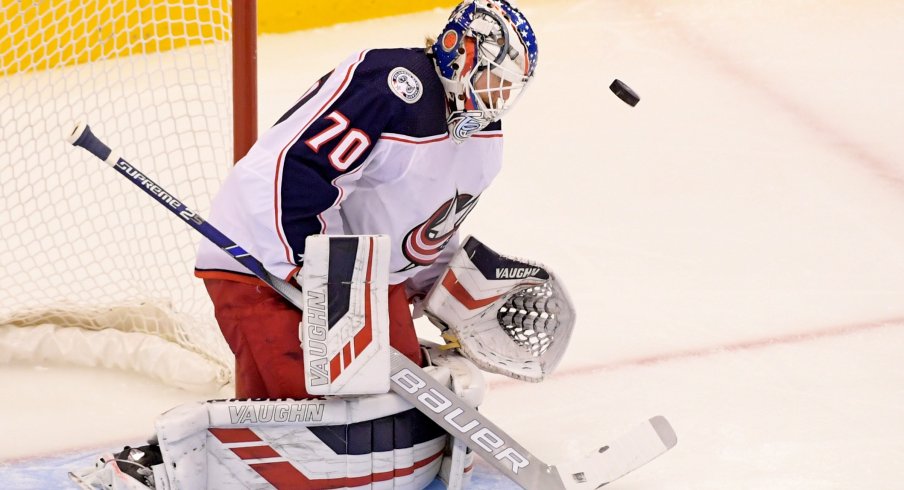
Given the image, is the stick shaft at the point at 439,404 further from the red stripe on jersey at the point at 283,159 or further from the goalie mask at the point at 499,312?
the goalie mask at the point at 499,312

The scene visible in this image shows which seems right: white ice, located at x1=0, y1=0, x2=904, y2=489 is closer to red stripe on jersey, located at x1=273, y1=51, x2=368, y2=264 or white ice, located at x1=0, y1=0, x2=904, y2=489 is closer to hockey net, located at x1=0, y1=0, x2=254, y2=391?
hockey net, located at x1=0, y1=0, x2=254, y2=391

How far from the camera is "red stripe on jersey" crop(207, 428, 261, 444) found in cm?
231

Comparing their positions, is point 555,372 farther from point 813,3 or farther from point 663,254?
point 813,3

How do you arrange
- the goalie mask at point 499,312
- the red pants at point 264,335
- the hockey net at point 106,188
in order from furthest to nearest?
the hockey net at point 106,188, the goalie mask at point 499,312, the red pants at point 264,335

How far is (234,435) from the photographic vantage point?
7.63ft

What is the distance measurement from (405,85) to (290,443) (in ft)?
→ 2.11

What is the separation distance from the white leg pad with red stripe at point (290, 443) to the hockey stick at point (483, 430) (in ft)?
0.16

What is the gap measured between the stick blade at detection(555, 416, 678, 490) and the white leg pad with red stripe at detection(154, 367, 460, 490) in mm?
302

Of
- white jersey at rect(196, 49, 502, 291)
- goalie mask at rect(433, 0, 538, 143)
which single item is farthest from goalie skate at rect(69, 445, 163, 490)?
goalie mask at rect(433, 0, 538, 143)

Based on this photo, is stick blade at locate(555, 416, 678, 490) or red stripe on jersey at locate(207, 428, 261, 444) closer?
red stripe on jersey at locate(207, 428, 261, 444)

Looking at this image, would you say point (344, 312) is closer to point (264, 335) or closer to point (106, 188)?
point (264, 335)

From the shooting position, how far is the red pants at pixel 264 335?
242 centimetres

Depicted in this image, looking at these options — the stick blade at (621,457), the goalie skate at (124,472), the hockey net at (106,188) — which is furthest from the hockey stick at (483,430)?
the hockey net at (106,188)

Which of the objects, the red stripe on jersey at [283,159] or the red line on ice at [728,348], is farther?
the red line on ice at [728,348]
